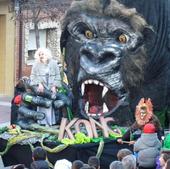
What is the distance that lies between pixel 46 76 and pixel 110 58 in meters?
1.27

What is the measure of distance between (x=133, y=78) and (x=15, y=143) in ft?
7.38

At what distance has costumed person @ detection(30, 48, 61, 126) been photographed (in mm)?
11000

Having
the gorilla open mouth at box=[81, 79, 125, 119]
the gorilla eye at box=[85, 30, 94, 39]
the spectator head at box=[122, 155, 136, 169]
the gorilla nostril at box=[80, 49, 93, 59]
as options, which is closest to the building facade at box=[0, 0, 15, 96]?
the gorilla open mouth at box=[81, 79, 125, 119]

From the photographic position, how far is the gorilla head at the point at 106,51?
10.4m

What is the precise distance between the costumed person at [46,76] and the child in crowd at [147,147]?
2472 millimetres

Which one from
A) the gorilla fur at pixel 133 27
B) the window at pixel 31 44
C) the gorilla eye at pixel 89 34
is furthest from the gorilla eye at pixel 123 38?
Result: the window at pixel 31 44

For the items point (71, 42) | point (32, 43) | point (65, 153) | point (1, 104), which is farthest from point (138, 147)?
point (32, 43)

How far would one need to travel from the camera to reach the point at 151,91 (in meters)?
10.8

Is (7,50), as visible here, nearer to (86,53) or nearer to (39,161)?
(86,53)

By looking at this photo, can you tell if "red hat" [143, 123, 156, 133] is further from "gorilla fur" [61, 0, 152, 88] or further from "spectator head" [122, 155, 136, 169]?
"gorilla fur" [61, 0, 152, 88]

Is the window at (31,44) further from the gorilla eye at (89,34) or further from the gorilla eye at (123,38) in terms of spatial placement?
the gorilla eye at (123,38)

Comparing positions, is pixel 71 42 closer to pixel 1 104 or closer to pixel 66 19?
pixel 66 19

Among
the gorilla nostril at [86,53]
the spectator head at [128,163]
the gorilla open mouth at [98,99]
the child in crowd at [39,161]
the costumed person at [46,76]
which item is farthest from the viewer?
the costumed person at [46,76]

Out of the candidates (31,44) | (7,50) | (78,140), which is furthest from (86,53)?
(31,44)
